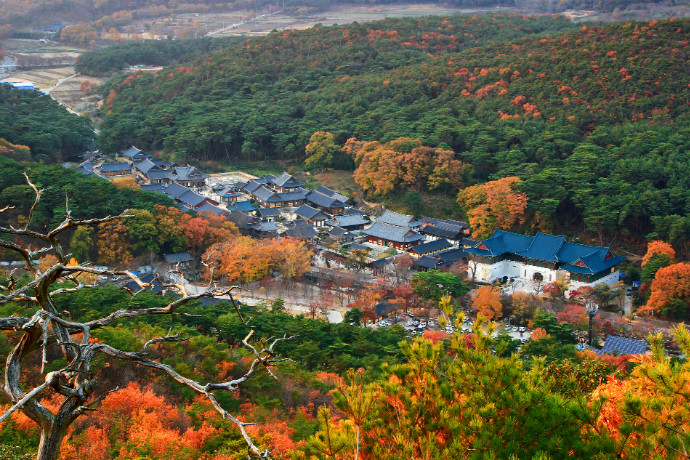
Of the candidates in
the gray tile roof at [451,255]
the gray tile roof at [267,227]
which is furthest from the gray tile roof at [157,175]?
the gray tile roof at [451,255]

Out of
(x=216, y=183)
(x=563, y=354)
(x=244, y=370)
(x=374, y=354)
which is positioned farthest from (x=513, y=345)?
(x=216, y=183)

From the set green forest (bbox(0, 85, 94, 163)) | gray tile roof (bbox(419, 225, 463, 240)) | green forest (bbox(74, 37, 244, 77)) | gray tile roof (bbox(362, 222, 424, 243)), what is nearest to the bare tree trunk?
gray tile roof (bbox(362, 222, 424, 243))

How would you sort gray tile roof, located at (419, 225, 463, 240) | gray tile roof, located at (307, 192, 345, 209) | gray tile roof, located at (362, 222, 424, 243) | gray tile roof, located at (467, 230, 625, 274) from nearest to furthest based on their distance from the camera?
gray tile roof, located at (467, 230, 625, 274), gray tile roof, located at (362, 222, 424, 243), gray tile roof, located at (419, 225, 463, 240), gray tile roof, located at (307, 192, 345, 209)

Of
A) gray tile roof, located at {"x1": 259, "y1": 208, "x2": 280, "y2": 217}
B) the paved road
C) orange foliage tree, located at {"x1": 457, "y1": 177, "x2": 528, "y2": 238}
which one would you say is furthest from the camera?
gray tile roof, located at {"x1": 259, "y1": 208, "x2": 280, "y2": 217}

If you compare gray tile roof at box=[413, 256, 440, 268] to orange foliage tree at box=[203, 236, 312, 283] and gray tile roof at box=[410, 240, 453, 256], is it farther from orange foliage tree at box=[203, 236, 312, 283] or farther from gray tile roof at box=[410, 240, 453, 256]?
orange foliage tree at box=[203, 236, 312, 283]

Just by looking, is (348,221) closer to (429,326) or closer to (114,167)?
(429,326)

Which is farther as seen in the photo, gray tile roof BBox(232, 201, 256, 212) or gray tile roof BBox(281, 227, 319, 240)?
gray tile roof BBox(232, 201, 256, 212)

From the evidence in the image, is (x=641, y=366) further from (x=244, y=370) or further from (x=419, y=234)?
(x=419, y=234)
